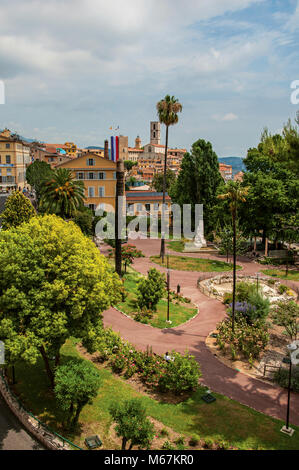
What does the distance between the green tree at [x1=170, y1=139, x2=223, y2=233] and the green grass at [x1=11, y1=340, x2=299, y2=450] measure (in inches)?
1682

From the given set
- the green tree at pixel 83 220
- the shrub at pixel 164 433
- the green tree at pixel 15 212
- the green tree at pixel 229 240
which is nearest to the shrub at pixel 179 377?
the shrub at pixel 164 433

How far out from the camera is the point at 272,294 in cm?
3884

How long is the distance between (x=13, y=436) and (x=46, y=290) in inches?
289

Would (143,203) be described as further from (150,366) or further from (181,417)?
(181,417)

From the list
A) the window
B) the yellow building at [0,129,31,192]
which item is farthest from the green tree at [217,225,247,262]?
the yellow building at [0,129,31,192]

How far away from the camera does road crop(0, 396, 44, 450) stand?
55.5ft

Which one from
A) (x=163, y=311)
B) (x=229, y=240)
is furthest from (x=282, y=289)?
(x=163, y=311)

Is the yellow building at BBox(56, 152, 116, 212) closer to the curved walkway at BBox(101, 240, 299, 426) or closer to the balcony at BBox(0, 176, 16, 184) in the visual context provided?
the balcony at BBox(0, 176, 16, 184)

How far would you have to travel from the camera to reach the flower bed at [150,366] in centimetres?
2075

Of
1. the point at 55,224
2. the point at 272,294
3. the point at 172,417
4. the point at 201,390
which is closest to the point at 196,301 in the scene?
the point at 272,294

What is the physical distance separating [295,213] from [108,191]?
3293cm

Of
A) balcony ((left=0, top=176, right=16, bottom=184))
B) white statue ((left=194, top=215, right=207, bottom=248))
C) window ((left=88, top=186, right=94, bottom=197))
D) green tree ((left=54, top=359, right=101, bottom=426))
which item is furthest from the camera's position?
balcony ((left=0, top=176, right=16, bottom=184))
